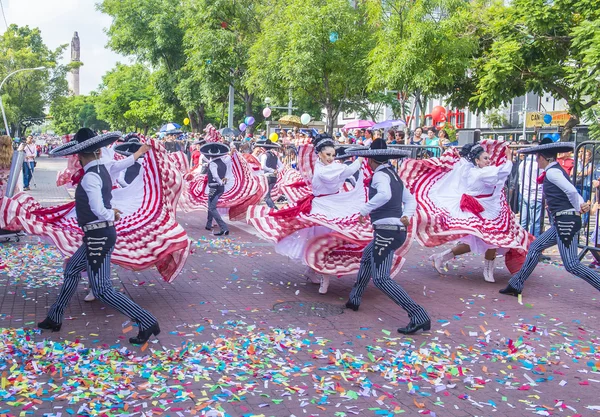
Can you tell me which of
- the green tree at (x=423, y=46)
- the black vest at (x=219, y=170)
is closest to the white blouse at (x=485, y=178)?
the black vest at (x=219, y=170)

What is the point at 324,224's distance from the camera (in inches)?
303

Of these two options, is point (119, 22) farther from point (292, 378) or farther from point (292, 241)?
point (292, 378)

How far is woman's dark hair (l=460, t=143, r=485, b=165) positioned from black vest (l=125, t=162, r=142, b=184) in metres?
Answer: 4.38

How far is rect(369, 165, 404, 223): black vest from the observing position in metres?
6.56

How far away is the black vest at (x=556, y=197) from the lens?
7707mm

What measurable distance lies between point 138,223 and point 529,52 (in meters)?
16.4

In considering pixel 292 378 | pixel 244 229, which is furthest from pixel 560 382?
pixel 244 229

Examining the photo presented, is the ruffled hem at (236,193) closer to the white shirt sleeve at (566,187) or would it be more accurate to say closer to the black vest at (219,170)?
the black vest at (219,170)

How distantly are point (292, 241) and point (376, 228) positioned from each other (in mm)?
1768

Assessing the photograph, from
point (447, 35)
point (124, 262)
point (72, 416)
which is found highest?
point (447, 35)

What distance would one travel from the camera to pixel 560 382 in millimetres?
5266

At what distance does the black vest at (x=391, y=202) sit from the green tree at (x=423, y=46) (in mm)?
14203

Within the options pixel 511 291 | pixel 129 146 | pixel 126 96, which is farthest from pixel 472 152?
pixel 126 96

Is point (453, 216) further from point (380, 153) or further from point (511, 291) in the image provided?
point (380, 153)
